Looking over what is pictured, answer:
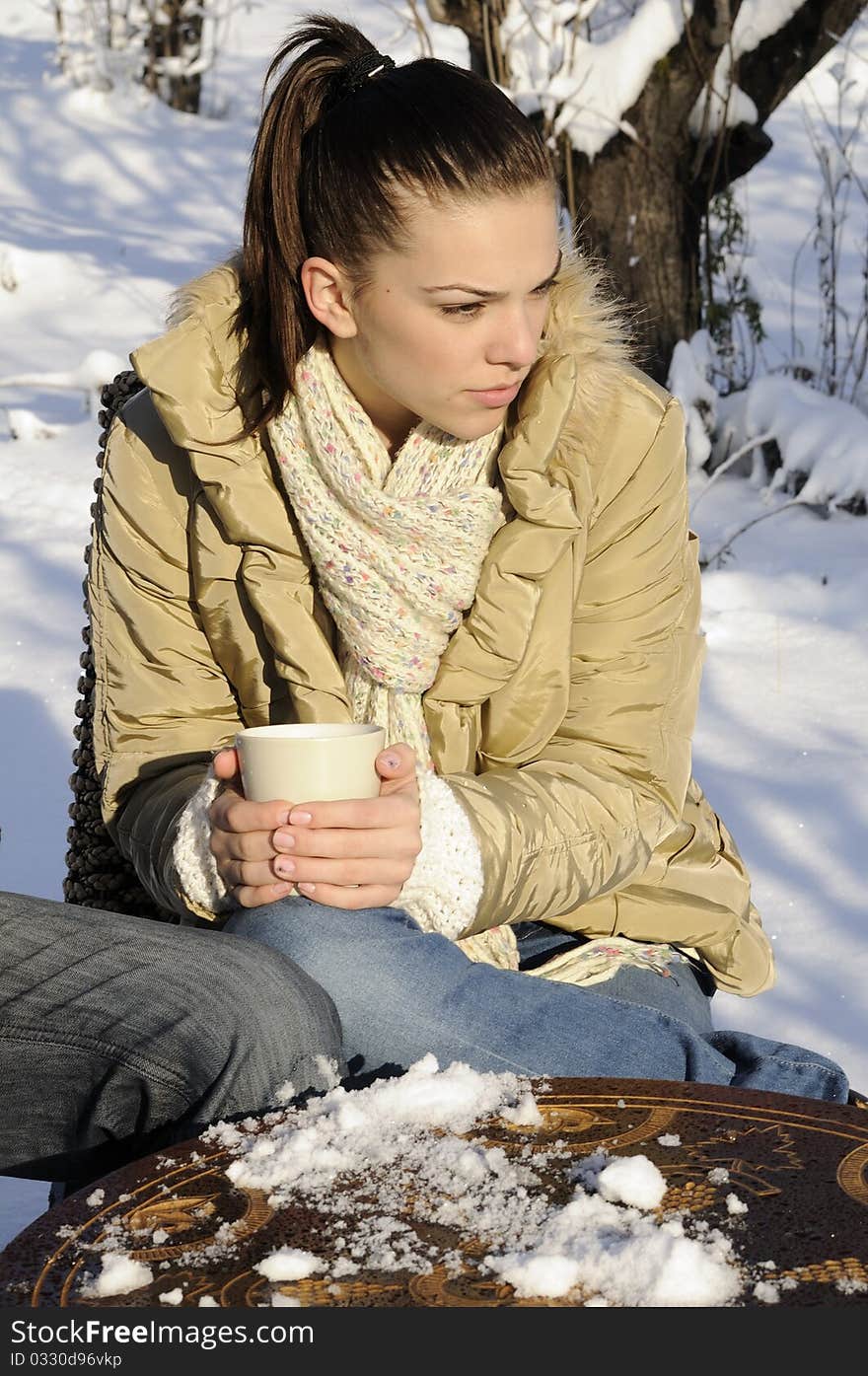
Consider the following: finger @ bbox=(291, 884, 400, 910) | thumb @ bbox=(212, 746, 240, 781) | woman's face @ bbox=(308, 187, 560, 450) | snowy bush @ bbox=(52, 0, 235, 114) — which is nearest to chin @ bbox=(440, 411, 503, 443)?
woman's face @ bbox=(308, 187, 560, 450)

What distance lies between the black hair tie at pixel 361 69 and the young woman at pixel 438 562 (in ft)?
0.03

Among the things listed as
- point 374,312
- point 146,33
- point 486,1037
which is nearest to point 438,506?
point 374,312

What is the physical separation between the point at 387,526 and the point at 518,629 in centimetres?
22

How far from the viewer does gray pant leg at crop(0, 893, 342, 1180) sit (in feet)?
5.27

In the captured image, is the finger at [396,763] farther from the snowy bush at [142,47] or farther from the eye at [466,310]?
the snowy bush at [142,47]

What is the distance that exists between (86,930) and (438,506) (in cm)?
73

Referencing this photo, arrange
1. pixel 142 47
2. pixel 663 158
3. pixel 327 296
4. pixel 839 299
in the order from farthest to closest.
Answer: pixel 142 47, pixel 839 299, pixel 663 158, pixel 327 296

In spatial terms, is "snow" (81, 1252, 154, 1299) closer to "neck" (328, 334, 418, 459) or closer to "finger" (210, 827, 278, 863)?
"finger" (210, 827, 278, 863)

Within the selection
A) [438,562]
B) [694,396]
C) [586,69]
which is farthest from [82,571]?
[438,562]

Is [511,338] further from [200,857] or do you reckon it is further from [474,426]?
[200,857]

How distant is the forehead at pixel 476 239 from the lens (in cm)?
193

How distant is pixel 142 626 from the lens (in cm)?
223

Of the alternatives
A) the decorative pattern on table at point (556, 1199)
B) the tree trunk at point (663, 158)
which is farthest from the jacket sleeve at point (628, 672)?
the tree trunk at point (663, 158)

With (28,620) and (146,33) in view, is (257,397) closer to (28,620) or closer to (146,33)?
(28,620)
